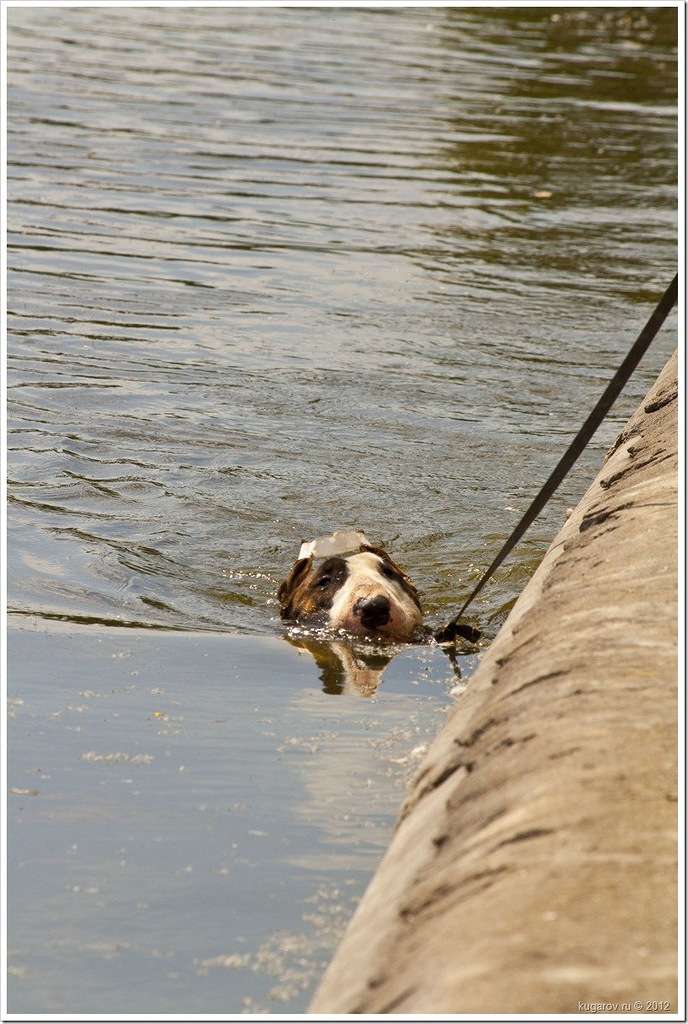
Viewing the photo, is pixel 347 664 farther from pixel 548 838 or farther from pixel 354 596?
pixel 548 838

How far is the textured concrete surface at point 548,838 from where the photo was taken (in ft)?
9.74

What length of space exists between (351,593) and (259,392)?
184 inches

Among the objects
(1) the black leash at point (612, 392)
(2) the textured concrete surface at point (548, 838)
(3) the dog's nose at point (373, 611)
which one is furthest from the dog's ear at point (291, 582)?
(2) the textured concrete surface at point (548, 838)

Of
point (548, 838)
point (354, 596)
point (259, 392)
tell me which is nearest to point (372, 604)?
point (354, 596)

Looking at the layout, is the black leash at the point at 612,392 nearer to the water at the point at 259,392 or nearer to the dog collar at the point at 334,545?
the water at the point at 259,392

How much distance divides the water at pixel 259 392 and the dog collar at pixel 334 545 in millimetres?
474

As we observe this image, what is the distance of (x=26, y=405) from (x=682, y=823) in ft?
29.4

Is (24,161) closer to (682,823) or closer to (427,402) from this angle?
(427,402)

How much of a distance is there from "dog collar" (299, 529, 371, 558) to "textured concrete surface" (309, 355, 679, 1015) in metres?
2.82

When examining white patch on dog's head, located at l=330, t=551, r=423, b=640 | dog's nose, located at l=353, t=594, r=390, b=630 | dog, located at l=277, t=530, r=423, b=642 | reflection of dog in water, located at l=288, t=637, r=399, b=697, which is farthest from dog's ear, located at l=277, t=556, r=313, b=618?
dog's nose, located at l=353, t=594, r=390, b=630

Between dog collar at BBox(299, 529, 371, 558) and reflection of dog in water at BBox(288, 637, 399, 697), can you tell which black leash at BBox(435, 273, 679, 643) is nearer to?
reflection of dog in water at BBox(288, 637, 399, 697)

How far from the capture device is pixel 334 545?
26.8 ft

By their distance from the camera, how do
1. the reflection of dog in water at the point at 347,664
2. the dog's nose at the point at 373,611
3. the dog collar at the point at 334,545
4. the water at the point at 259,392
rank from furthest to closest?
the dog collar at the point at 334,545, the dog's nose at the point at 373,611, the reflection of dog in water at the point at 347,664, the water at the point at 259,392

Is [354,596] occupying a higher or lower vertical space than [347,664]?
higher
